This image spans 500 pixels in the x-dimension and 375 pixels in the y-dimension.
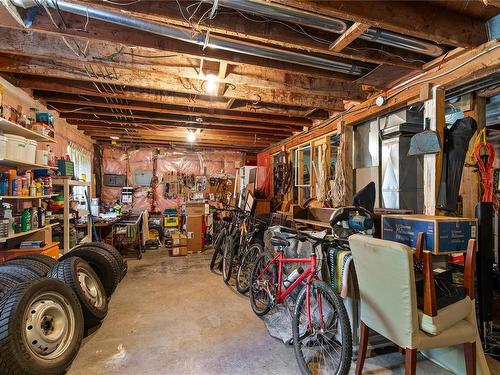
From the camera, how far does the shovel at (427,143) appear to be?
226cm

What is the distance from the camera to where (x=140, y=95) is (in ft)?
10.8

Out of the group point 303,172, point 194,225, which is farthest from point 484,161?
point 194,225

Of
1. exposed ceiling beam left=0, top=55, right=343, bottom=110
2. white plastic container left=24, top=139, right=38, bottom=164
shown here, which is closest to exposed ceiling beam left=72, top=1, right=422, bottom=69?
exposed ceiling beam left=0, top=55, right=343, bottom=110

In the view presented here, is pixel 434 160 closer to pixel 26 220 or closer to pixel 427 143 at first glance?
pixel 427 143

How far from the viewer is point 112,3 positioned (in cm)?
160

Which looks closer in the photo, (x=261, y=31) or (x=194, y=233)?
(x=261, y=31)

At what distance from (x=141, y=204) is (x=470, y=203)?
6.69 m

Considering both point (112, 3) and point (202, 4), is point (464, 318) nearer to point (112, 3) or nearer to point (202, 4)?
point (202, 4)

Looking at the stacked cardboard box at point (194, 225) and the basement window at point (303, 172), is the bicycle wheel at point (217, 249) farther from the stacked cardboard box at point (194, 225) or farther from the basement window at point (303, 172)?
the basement window at point (303, 172)

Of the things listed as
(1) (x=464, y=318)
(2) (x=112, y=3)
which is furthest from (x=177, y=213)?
(1) (x=464, y=318)

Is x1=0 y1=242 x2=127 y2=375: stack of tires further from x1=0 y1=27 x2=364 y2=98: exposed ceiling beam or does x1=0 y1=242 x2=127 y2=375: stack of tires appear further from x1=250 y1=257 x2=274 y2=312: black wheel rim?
x1=0 y1=27 x2=364 y2=98: exposed ceiling beam

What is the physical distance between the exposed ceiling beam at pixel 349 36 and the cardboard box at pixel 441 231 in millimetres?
1469

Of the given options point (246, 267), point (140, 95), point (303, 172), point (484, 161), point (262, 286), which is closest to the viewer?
point (484, 161)

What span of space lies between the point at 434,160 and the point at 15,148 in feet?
12.9
